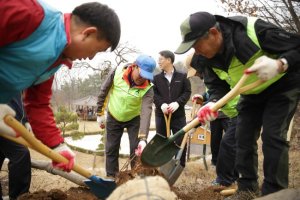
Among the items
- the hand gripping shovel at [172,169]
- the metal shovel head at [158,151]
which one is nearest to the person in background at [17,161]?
the metal shovel head at [158,151]

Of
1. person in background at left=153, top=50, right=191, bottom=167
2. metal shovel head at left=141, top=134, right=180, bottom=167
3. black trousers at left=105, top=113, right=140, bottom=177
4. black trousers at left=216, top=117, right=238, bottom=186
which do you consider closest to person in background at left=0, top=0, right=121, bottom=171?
metal shovel head at left=141, top=134, right=180, bottom=167

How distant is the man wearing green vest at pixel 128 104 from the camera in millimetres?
4742

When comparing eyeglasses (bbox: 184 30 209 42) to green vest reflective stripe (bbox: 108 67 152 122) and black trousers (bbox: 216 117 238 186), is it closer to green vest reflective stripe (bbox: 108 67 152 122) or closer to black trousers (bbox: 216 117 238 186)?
black trousers (bbox: 216 117 238 186)

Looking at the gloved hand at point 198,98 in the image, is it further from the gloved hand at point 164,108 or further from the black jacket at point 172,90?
the gloved hand at point 164,108

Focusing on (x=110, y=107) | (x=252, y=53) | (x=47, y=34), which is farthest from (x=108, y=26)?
(x=110, y=107)

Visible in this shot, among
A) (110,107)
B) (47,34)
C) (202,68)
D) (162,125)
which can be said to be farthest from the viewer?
(162,125)

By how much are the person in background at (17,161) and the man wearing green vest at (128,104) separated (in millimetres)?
1605

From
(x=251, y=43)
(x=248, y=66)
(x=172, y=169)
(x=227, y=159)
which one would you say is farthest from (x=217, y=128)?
(x=251, y=43)

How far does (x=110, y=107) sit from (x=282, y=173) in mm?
2754

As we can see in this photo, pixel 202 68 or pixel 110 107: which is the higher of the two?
pixel 202 68

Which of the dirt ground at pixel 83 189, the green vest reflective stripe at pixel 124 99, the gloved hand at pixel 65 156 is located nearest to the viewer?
the gloved hand at pixel 65 156

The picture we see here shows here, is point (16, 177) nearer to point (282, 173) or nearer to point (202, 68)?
point (202, 68)

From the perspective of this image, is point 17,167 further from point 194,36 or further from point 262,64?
point 262,64

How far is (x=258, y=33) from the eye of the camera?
2.91 m
